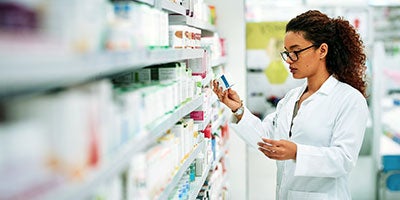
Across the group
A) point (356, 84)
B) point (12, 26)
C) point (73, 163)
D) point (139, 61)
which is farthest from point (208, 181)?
point (12, 26)

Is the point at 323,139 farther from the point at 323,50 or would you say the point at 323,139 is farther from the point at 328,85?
the point at 323,50

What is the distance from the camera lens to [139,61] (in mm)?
1693

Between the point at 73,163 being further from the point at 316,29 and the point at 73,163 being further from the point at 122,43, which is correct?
the point at 316,29

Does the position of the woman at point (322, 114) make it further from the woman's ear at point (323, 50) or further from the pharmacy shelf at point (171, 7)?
the pharmacy shelf at point (171, 7)

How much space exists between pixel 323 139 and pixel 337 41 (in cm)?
60

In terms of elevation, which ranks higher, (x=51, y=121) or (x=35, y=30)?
(x=35, y=30)

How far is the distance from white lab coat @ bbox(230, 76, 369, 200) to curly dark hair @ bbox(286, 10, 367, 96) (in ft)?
0.31

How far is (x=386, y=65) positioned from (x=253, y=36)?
5.16 feet

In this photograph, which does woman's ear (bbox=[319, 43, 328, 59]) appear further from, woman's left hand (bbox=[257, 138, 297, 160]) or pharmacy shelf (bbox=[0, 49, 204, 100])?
pharmacy shelf (bbox=[0, 49, 204, 100])

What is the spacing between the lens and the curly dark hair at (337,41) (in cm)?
316

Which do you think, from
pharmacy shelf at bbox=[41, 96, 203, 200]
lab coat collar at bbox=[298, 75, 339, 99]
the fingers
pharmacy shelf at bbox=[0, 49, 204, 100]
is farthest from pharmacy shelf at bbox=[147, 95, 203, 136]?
lab coat collar at bbox=[298, 75, 339, 99]

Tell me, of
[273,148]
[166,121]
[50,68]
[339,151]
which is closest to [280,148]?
[273,148]

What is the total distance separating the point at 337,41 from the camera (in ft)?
10.5

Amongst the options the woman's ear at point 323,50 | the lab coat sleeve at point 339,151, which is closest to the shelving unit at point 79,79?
the lab coat sleeve at point 339,151
